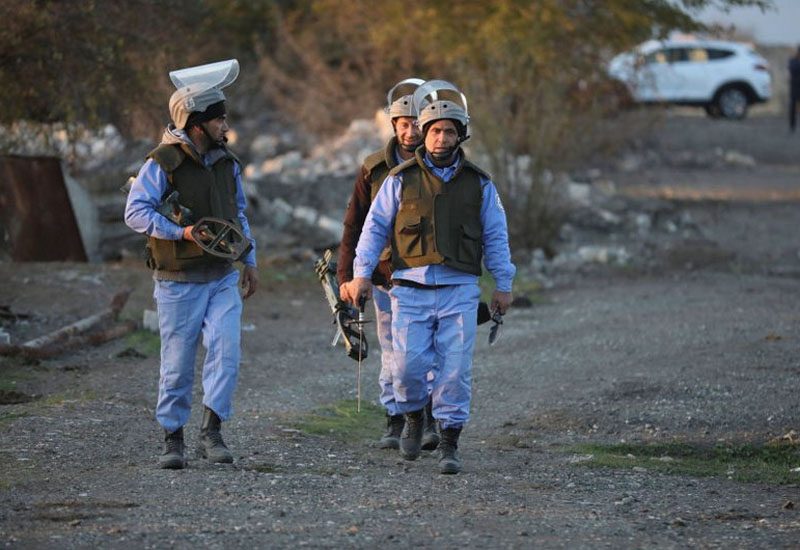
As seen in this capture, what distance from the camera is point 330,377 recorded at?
11445 mm

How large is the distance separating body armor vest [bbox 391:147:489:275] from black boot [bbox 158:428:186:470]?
1.35 m

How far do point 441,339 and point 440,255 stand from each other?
42 cm

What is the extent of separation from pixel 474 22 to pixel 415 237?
64.4 feet

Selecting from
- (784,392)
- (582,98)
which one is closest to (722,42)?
(582,98)

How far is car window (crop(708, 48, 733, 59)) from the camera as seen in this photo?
117 feet

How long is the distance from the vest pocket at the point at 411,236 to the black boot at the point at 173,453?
1.39 metres

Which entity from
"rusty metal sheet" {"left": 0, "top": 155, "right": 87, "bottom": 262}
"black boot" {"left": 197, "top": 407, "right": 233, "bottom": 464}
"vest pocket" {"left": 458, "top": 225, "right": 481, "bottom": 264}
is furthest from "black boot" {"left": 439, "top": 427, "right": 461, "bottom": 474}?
"rusty metal sheet" {"left": 0, "top": 155, "right": 87, "bottom": 262}

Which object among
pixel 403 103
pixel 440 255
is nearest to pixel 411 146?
pixel 403 103

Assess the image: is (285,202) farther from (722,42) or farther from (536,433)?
(722,42)

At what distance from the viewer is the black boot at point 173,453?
7309mm

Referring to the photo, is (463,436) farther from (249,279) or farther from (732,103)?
(732,103)

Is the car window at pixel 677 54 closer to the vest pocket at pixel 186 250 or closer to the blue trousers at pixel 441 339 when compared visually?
the blue trousers at pixel 441 339

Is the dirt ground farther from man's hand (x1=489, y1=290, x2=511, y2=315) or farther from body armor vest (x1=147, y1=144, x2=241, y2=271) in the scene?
body armor vest (x1=147, y1=144, x2=241, y2=271)

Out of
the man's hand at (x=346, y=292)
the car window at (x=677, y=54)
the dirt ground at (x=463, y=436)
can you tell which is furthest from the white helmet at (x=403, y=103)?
the car window at (x=677, y=54)
